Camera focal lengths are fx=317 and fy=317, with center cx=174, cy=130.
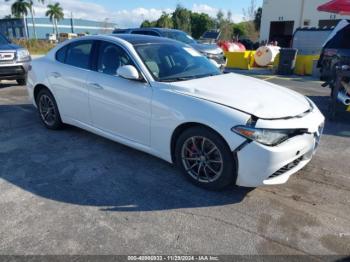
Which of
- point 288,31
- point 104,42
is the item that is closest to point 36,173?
point 104,42

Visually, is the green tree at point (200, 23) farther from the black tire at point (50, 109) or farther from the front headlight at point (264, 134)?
the front headlight at point (264, 134)

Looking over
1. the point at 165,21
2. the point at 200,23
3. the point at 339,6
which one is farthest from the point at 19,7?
the point at 339,6

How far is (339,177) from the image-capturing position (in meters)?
3.89

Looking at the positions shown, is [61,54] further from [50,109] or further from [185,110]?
[185,110]

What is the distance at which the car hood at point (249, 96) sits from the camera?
10.4 ft

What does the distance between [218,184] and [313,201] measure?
40.3 inches

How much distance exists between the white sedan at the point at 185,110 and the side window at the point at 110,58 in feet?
0.04

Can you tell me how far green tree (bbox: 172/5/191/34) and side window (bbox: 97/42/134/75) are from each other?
47.2m

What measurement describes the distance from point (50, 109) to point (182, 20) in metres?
48.0

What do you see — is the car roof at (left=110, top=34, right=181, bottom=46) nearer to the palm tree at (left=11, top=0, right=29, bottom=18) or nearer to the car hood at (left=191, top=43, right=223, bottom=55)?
the car hood at (left=191, top=43, right=223, bottom=55)

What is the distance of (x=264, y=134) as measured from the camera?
2992mm

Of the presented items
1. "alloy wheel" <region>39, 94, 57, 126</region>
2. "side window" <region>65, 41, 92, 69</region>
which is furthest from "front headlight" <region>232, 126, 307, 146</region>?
"alloy wheel" <region>39, 94, 57, 126</region>

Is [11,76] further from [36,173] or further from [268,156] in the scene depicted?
[268,156]

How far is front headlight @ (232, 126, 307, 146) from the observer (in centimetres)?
297
